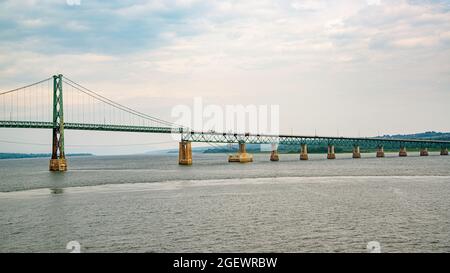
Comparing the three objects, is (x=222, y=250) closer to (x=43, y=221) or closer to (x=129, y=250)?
(x=129, y=250)

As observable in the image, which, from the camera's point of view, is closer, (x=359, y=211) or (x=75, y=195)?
(x=359, y=211)

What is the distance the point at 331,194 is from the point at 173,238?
97.7 feet

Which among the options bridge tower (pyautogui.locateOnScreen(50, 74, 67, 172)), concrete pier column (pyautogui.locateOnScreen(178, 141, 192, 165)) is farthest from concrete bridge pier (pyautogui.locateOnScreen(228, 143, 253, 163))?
bridge tower (pyautogui.locateOnScreen(50, 74, 67, 172))

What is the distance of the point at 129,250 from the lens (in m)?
23.9

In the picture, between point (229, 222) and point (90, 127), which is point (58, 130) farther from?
point (229, 222)

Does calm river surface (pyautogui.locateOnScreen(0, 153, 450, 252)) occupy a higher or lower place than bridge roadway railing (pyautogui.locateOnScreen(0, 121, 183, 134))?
lower


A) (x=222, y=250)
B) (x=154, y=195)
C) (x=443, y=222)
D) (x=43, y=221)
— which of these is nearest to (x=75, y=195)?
(x=154, y=195)

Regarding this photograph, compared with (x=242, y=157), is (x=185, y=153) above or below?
above

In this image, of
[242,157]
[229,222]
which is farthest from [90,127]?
[229,222]

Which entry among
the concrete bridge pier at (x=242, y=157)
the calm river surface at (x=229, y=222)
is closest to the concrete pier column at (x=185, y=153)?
the concrete bridge pier at (x=242, y=157)

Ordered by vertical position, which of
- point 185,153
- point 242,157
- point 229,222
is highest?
point 185,153

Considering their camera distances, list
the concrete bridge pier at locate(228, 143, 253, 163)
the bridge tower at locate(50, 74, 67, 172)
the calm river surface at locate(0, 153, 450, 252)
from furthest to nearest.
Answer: the concrete bridge pier at locate(228, 143, 253, 163)
the bridge tower at locate(50, 74, 67, 172)
the calm river surface at locate(0, 153, 450, 252)

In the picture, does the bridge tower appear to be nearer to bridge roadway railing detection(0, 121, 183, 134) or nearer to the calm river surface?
bridge roadway railing detection(0, 121, 183, 134)

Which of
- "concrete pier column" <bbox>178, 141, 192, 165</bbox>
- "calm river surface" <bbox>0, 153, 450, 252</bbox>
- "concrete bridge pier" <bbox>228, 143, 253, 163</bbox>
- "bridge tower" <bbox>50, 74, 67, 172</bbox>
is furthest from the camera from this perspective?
"concrete bridge pier" <bbox>228, 143, 253, 163</bbox>
